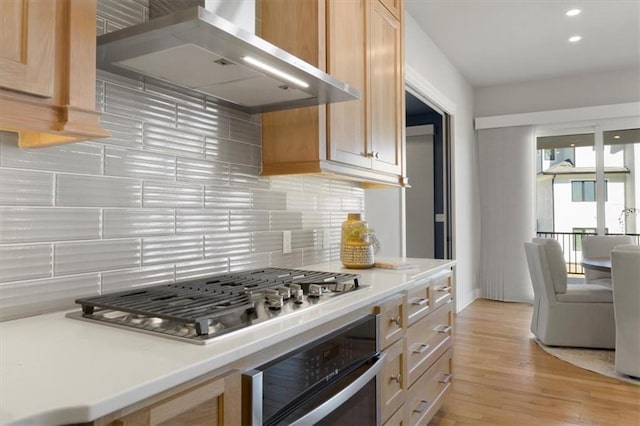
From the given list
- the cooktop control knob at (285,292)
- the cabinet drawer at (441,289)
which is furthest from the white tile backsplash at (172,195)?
the cabinet drawer at (441,289)

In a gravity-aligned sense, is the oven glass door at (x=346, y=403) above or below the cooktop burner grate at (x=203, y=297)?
below

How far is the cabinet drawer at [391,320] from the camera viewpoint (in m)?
1.59

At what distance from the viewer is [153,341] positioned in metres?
0.93

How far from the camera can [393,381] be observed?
170 centimetres

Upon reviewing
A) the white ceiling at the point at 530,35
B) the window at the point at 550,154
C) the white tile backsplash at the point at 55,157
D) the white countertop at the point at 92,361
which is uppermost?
the white ceiling at the point at 530,35

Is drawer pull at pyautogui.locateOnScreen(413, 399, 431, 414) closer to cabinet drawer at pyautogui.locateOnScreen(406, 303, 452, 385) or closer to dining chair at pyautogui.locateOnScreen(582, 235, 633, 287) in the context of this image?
cabinet drawer at pyautogui.locateOnScreen(406, 303, 452, 385)

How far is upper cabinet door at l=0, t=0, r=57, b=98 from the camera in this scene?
833 mm

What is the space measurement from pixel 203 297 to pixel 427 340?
49.1 inches

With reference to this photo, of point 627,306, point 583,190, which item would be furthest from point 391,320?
point 583,190

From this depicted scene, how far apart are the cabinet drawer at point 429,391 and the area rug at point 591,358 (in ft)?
4.80

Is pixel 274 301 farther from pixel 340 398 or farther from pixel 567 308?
pixel 567 308

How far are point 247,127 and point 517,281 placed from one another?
4893 mm

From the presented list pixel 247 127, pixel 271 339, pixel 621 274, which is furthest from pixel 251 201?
pixel 621 274

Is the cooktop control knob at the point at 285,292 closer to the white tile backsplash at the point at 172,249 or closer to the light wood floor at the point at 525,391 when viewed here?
the white tile backsplash at the point at 172,249
